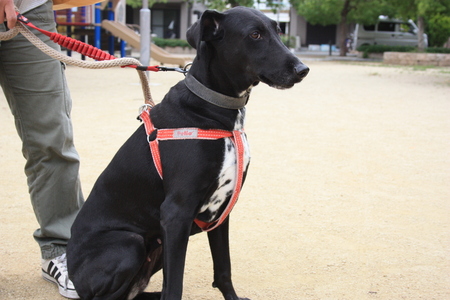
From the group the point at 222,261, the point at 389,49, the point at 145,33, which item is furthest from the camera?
the point at 389,49

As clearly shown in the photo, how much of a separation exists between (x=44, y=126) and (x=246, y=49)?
1.14 m

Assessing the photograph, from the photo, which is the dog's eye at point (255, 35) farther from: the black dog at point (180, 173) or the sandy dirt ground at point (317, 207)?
the sandy dirt ground at point (317, 207)

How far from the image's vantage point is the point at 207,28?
2.24 metres

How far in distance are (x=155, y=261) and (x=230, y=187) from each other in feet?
1.91

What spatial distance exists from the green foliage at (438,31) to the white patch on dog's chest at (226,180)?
2607 cm

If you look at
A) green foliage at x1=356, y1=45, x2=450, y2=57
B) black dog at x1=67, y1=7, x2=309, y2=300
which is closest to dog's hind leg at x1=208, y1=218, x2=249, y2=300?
black dog at x1=67, y1=7, x2=309, y2=300

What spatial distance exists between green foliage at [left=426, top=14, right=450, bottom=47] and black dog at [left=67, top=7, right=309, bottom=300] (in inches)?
1025

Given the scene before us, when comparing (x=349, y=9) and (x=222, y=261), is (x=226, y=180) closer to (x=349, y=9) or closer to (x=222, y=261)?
(x=222, y=261)

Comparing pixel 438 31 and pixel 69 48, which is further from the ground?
pixel 69 48

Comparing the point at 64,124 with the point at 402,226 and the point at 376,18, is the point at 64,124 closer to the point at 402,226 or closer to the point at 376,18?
the point at 402,226

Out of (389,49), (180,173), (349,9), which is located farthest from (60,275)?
(349,9)

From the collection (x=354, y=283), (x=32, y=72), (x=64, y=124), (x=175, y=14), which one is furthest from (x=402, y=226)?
(x=175, y=14)

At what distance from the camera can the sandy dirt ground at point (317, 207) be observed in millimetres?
2873

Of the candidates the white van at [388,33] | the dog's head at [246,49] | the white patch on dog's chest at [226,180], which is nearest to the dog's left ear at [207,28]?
the dog's head at [246,49]
